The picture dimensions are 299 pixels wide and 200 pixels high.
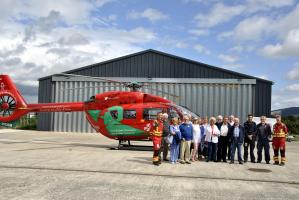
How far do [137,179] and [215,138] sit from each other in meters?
4.57

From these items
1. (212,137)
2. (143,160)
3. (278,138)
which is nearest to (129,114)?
(143,160)

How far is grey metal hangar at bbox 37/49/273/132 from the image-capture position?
2858 centimetres

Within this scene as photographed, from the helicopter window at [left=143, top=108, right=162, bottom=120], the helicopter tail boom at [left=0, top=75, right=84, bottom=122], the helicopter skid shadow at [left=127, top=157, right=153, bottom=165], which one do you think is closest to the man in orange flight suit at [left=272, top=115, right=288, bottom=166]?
the helicopter skid shadow at [left=127, top=157, right=153, bottom=165]

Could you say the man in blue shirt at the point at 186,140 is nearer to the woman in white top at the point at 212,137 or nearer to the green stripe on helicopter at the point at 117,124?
the woman in white top at the point at 212,137

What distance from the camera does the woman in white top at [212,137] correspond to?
12422mm

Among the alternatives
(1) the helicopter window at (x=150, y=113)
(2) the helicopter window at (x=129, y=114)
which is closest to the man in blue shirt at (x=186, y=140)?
(1) the helicopter window at (x=150, y=113)

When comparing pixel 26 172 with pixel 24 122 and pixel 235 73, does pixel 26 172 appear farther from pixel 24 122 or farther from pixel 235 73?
pixel 24 122

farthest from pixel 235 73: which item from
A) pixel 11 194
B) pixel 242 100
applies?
pixel 11 194

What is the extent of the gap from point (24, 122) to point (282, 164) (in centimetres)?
3247

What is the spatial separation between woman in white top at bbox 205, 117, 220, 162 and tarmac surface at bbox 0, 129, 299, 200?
1.92ft

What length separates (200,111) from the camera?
28641 millimetres

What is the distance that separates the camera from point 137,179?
869 centimetres

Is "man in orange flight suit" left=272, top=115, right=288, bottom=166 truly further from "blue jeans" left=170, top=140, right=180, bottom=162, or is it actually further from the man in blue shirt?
"blue jeans" left=170, top=140, right=180, bottom=162

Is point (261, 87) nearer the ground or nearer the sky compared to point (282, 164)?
nearer the sky
